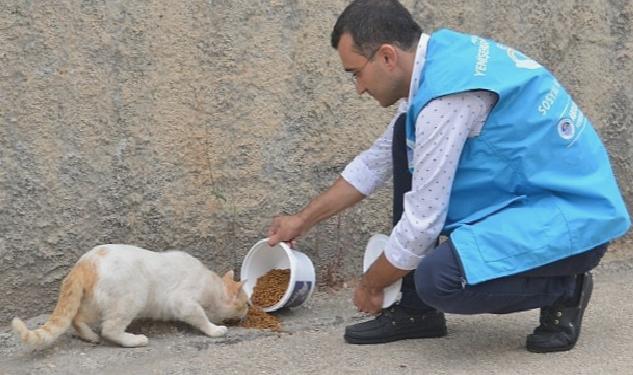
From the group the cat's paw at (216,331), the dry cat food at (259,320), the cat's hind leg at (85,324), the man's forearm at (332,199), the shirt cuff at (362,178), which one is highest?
the shirt cuff at (362,178)

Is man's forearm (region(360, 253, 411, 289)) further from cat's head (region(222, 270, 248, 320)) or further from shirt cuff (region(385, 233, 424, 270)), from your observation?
cat's head (region(222, 270, 248, 320))

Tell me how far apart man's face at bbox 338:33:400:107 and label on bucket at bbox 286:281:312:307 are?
2.58 feet

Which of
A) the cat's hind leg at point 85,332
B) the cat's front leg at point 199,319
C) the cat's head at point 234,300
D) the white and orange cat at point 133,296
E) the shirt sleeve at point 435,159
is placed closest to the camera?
the shirt sleeve at point 435,159

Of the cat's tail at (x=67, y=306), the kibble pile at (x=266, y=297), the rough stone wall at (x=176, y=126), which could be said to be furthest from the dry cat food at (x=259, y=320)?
the cat's tail at (x=67, y=306)

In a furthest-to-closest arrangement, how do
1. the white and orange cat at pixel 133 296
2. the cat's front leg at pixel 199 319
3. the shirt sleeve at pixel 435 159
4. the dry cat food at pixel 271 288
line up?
1. the dry cat food at pixel 271 288
2. the cat's front leg at pixel 199 319
3. the white and orange cat at pixel 133 296
4. the shirt sleeve at pixel 435 159

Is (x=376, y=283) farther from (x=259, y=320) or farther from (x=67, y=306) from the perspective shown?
(x=67, y=306)

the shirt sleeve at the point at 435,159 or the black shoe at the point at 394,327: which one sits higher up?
the shirt sleeve at the point at 435,159

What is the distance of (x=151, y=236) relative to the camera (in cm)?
359

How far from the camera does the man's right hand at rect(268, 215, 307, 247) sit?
3461 millimetres

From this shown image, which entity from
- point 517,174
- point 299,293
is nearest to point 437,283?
point 517,174

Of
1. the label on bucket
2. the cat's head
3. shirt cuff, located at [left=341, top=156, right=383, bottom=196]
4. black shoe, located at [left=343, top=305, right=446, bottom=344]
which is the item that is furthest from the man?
the cat's head

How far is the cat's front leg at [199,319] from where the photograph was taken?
3.33 meters

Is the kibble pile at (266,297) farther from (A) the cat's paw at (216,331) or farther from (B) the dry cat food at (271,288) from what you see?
(A) the cat's paw at (216,331)

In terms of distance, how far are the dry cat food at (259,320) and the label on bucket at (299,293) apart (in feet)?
0.26
